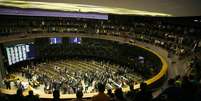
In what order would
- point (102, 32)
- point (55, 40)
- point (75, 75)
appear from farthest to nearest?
point (102, 32) → point (55, 40) → point (75, 75)

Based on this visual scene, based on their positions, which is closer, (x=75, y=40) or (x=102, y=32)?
(x=75, y=40)

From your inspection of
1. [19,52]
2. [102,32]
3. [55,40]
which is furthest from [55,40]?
[102,32]

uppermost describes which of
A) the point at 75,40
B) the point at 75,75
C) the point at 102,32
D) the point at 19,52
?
the point at 102,32

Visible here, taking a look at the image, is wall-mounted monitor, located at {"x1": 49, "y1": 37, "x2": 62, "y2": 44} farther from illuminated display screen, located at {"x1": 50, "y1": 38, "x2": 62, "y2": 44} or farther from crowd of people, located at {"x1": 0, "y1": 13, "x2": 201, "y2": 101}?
crowd of people, located at {"x1": 0, "y1": 13, "x2": 201, "y2": 101}

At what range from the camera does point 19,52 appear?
1109 inches

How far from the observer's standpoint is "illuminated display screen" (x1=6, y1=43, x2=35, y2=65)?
89.7 ft

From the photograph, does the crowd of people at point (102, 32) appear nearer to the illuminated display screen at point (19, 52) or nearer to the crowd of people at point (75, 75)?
the crowd of people at point (75, 75)

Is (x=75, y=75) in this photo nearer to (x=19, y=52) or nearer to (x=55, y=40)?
(x=55, y=40)

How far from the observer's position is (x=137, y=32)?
2936 centimetres

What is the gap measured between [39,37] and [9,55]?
4084 mm

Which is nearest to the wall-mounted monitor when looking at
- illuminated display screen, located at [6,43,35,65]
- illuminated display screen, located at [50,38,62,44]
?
illuminated display screen, located at [50,38,62,44]

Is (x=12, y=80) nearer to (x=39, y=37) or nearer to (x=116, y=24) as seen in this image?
(x=39, y=37)

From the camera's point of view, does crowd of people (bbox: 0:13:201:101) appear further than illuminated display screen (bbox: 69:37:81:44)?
No

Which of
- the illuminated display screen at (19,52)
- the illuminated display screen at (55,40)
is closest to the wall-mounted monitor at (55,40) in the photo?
the illuminated display screen at (55,40)
